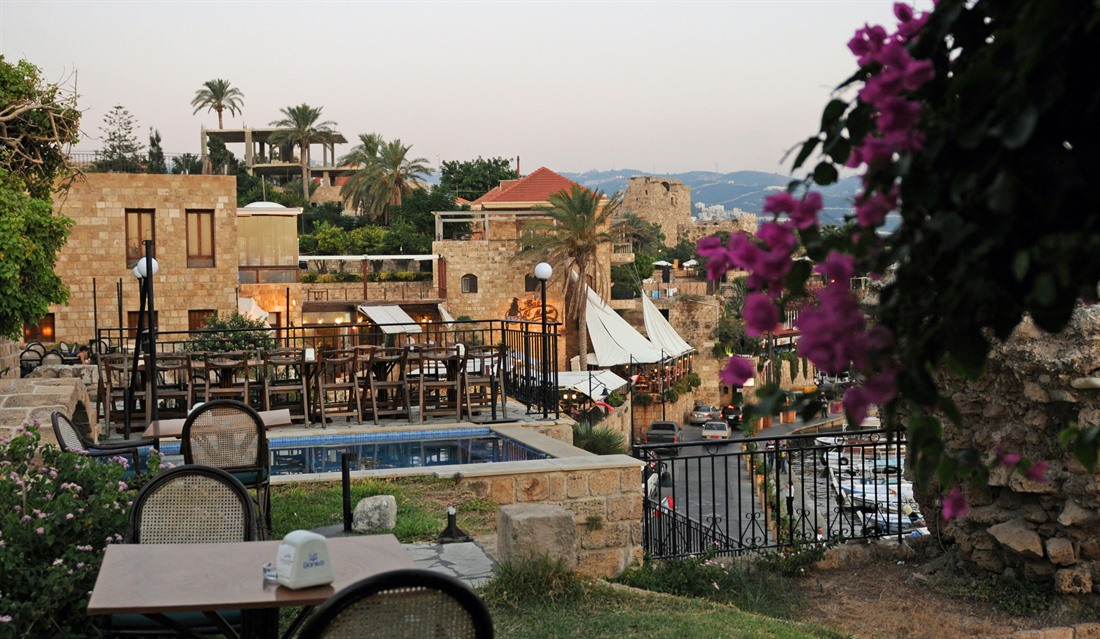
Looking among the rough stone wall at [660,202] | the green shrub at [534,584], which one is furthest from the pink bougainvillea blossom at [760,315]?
the rough stone wall at [660,202]

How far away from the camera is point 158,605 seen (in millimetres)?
2941

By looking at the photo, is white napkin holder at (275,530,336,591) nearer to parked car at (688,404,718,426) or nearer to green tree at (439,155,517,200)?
parked car at (688,404,718,426)

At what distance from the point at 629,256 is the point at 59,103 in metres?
41.3

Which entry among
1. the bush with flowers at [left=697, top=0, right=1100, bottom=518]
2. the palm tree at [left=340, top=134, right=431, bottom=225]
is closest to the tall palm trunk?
the palm tree at [left=340, top=134, right=431, bottom=225]

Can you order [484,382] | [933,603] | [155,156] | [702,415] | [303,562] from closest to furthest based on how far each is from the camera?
1. [303,562]
2. [933,603]
3. [484,382]
4. [702,415]
5. [155,156]

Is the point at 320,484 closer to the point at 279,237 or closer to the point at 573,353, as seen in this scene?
the point at 279,237

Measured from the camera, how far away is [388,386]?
37.5 feet

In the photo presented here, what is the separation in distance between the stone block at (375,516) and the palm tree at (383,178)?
5640cm

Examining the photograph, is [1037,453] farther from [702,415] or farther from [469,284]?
[702,415]

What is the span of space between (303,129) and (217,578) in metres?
77.3

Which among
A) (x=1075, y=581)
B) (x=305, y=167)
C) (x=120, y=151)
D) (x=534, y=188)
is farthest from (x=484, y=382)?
(x=305, y=167)

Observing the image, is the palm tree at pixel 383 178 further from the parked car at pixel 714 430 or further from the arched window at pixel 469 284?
the parked car at pixel 714 430

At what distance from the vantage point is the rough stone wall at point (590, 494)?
7.09m

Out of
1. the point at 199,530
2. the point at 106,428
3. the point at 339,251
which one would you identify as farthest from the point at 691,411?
the point at 199,530
